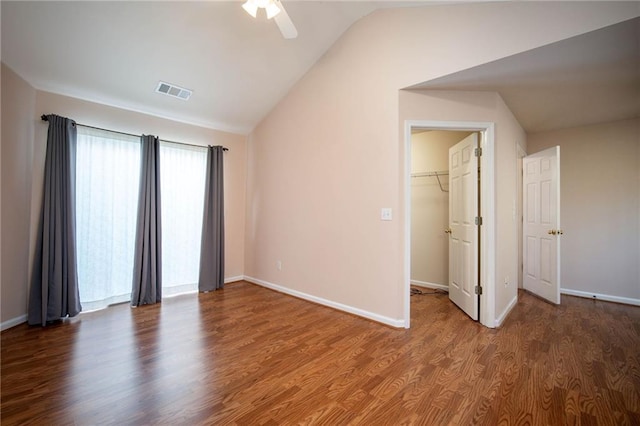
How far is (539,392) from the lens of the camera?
1.78 meters

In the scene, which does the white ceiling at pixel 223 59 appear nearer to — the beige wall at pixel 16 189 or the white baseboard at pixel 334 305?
the beige wall at pixel 16 189

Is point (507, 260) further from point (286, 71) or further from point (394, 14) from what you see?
point (286, 71)

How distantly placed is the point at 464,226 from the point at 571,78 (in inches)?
66.2

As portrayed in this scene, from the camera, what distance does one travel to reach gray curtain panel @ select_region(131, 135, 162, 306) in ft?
11.4

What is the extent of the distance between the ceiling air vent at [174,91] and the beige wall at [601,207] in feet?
17.4

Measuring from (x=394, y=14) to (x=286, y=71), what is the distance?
1534mm

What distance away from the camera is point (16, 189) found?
2715 millimetres

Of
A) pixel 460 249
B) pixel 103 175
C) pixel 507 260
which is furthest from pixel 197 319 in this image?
pixel 507 260

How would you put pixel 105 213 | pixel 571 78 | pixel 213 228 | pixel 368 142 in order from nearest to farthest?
pixel 571 78, pixel 368 142, pixel 105 213, pixel 213 228

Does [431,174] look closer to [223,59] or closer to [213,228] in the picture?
[223,59]

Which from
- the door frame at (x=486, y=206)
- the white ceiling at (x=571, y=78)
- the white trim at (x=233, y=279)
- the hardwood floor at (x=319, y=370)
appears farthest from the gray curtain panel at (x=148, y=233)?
the white ceiling at (x=571, y=78)

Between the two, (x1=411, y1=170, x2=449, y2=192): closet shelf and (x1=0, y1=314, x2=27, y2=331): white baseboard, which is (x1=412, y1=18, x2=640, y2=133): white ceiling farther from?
(x1=0, y1=314, x2=27, y2=331): white baseboard

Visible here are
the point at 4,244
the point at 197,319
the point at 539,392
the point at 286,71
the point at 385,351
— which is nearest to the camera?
the point at 539,392

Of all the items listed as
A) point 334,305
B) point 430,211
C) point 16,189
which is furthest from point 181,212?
point 430,211
